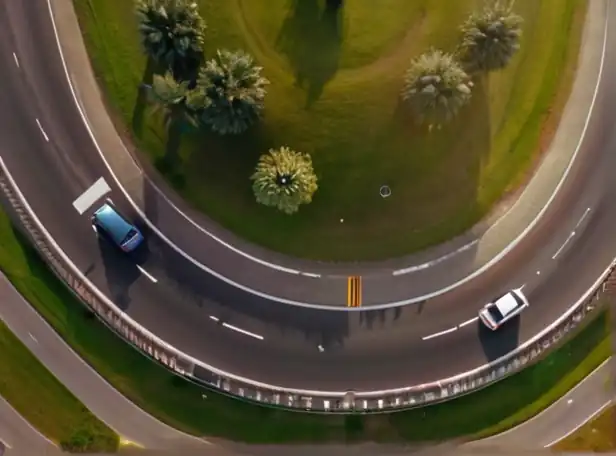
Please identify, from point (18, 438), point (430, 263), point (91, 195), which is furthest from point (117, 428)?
point (430, 263)

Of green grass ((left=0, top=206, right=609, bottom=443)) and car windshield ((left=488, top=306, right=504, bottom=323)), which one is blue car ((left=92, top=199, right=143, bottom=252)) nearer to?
green grass ((left=0, top=206, right=609, bottom=443))

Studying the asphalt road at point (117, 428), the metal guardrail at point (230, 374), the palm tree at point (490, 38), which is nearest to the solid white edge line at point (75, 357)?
the asphalt road at point (117, 428)

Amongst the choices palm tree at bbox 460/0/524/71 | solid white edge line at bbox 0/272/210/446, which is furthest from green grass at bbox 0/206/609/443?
palm tree at bbox 460/0/524/71

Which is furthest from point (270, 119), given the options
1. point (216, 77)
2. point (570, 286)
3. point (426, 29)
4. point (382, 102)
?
point (570, 286)

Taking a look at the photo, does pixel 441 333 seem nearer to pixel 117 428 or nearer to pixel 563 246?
pixel 563 246

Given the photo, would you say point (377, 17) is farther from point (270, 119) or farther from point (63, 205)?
point (63, 205)

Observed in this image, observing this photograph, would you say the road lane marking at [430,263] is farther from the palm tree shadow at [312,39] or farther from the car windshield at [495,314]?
the palm tree shadow at [312,39]
